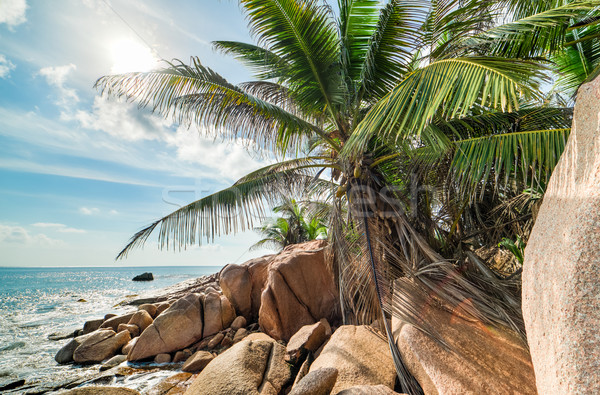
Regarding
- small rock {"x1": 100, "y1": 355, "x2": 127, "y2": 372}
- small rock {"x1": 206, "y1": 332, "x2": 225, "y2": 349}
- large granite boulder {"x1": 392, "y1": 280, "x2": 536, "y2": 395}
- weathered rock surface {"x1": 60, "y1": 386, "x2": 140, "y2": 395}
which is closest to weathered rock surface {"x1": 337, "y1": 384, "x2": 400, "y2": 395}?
large granite boulder {"x1": 392, "y1": 280, "x2": 536, "y2": 395}

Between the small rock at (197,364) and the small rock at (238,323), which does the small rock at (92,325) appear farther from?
the small rock at (197,364)

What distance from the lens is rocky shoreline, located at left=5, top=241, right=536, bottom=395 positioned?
2848mm

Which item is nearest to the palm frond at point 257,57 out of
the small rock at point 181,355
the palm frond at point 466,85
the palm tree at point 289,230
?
the palm frond at point 466,85

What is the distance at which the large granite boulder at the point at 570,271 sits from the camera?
1539mm

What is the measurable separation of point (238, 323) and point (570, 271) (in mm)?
7318

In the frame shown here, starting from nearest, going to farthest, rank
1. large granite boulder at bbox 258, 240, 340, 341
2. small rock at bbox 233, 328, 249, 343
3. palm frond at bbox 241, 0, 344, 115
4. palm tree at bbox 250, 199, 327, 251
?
Result: 1. palm frond at bbox 241, 0, 344, 115
2. large granite boulder at bbox 258, 240, 340, 341
3. small rock at bbox 233, 328, 249, 343
4. palm tree at bbox 250, 199, 327, 251

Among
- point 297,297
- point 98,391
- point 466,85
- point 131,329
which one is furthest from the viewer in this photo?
point 131,329

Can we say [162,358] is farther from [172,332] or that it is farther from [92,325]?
[92,325]

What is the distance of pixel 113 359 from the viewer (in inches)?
264

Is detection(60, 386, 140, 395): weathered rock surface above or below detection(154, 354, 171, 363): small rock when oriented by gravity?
above

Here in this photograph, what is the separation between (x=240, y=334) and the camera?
6.94 m

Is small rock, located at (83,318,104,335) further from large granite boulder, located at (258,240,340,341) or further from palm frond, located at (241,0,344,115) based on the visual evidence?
palm frond, located at (241,0,344,115)

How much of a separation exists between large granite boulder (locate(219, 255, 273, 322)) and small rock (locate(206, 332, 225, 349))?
112cm

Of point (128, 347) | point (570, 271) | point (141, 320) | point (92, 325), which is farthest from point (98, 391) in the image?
point (92, 325)
